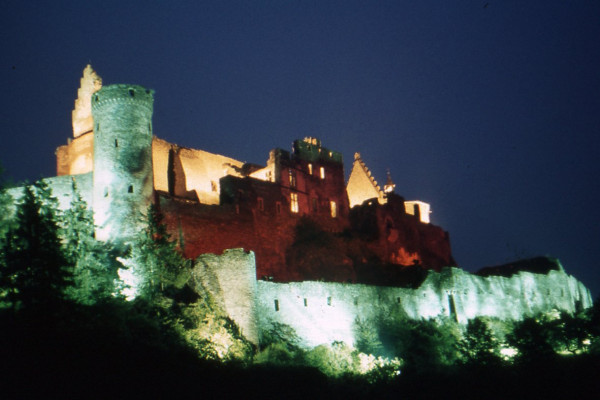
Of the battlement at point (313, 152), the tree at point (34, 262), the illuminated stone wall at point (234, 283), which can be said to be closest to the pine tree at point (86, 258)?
the tree at point (34, 262)

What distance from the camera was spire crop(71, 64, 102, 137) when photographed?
4823 centimetres

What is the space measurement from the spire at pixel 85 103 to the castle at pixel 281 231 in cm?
12

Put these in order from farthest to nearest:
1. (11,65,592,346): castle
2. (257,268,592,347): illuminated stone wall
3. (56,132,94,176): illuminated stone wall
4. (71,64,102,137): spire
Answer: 1. (71,64,102,137): spire
2. (56,132,94,176): illuminated stone wall
3. (11,65,592,346): castle
4. (257,268,592,347): illuminated stone wall

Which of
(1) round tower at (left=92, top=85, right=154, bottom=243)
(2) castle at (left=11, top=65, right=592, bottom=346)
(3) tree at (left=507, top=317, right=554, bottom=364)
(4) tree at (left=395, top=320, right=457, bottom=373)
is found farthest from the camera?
(3) tree at (left=507, top=317, right=554, bottom=364)

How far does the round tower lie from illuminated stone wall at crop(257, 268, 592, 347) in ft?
30.0

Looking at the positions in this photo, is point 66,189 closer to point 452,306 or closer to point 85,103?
point 85,103

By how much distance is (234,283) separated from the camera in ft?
100

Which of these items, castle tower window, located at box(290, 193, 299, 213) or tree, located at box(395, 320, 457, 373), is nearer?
tree, located at box(395, 320, 457, 373)

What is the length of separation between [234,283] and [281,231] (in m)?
17.9

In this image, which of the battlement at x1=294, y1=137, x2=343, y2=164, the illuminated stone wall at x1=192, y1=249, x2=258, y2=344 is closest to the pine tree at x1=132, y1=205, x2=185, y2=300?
the illuminated stone wall at x1=192, y1=249, x2=258, y2=344

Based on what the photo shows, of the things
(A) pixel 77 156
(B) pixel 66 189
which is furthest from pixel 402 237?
(B) pixel 66 189

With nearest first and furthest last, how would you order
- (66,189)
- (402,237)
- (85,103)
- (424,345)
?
(424,345) < (66,189) < (85,103) < (402,237)

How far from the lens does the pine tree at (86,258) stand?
98.4 feet

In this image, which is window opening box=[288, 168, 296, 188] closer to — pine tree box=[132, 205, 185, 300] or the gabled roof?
the gabled roof
